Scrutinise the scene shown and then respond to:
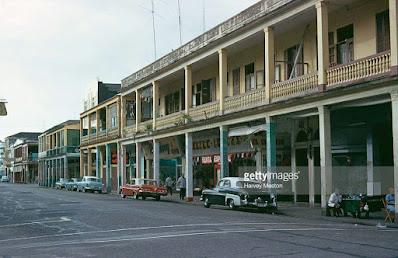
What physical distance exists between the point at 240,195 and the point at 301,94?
547 cm

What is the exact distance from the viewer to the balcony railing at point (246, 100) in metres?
26.6

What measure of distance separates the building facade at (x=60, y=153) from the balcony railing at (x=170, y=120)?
3576 centimetres

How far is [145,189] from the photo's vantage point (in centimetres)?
3584

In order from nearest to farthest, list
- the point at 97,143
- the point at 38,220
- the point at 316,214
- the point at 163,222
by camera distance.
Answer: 1. the point at 163,222
2. the point at 38,220
3. the point at 316,214
4. the point at 97,143

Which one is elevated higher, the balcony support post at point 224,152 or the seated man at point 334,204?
the balcony support post at point 224,152

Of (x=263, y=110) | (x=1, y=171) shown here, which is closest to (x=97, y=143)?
(x=263, y=110)

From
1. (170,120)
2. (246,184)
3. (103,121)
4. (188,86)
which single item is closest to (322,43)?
(246,184)

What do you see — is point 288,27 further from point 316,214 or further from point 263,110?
point 316,214

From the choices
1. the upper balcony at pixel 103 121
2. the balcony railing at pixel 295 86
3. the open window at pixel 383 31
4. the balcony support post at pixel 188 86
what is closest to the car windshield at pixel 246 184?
the balcony railing at pixel 295 86

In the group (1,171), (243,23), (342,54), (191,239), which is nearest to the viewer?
(191,239)

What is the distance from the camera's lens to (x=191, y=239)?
527 inches

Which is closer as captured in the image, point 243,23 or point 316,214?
point 316,214

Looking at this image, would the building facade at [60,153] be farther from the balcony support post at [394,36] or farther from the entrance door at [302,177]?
the balcony support post at [394,36]

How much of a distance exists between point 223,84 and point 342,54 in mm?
7735
